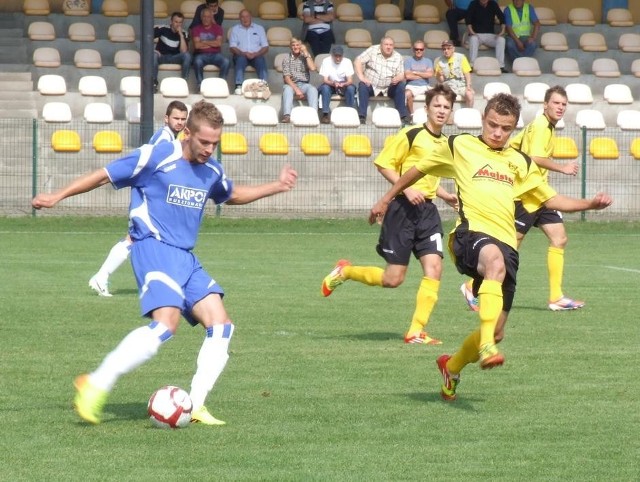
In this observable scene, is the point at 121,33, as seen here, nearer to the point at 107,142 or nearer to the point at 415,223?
the point at 107,142

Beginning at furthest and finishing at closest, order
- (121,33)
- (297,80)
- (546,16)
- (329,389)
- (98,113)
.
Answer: (546,16), (121,33), (297,80), (98,113), (329,389)

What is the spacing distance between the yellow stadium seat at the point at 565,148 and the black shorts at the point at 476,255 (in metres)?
16.3

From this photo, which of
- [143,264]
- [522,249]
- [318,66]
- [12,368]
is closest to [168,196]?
[143,264]

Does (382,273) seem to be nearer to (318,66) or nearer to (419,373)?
(419,373)

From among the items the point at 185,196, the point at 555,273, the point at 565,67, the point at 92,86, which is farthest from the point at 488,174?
the point at 565,67

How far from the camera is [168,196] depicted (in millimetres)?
7164

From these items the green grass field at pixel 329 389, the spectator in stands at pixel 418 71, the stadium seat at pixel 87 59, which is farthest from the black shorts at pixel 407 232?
the stadium seat at pixel 87 59

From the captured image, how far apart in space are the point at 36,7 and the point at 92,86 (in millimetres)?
3716

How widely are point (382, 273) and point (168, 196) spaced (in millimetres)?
4062

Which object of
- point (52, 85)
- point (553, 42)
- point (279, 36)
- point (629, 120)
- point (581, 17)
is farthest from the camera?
point (581, 17)

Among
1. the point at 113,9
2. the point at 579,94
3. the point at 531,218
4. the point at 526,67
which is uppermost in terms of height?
the point at 113,9

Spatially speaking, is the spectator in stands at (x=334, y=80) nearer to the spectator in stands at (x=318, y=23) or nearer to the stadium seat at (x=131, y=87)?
the spectator in stands at (x=318, y=23)

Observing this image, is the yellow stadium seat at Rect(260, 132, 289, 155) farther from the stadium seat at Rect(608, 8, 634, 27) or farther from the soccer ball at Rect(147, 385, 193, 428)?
the soccer ball at Rect(147, 385, 193, 428)

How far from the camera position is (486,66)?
2695cm
